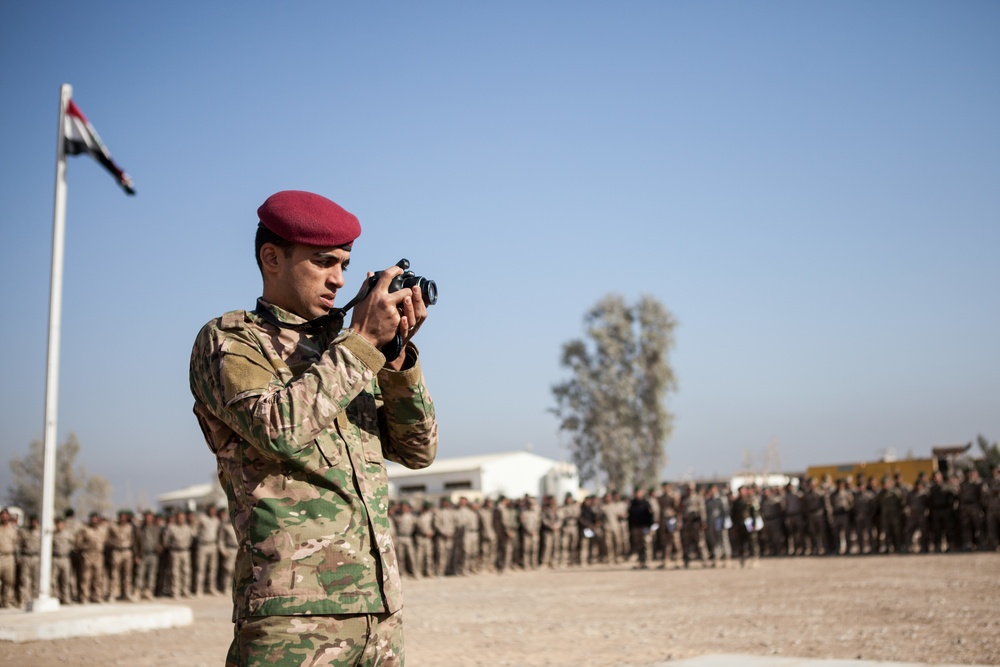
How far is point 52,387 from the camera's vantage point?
10.0 m

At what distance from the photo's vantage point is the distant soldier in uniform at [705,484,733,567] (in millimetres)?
18047

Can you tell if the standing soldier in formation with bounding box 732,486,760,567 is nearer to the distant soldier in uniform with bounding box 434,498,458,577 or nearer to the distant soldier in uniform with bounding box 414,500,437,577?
the distant soldier in uniform with bounding box 434,498,458,577

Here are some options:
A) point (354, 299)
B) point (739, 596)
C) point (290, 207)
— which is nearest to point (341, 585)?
point (354, 299)

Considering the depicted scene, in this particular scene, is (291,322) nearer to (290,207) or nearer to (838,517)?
(290,207)

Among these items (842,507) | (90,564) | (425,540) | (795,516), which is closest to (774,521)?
(795,516)

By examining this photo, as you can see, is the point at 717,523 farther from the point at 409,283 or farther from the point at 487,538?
the point at 409,283

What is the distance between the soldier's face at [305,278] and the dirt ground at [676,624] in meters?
5.24

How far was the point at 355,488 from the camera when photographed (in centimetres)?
217

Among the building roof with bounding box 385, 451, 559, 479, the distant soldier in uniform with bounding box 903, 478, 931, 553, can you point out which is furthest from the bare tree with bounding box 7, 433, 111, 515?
the distant soldier in uniform with bounding box 903, 478, 931, 553

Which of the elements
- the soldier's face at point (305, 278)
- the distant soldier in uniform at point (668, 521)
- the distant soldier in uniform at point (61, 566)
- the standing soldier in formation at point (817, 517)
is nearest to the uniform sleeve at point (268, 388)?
the soldier's face at point (305, 278)

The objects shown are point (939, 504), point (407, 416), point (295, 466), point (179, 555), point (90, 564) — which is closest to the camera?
point (295, 466)

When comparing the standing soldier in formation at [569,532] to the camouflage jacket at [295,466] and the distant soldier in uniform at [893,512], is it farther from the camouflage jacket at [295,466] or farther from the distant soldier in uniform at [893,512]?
the camouflage jacket at [295,466]

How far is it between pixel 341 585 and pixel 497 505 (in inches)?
810

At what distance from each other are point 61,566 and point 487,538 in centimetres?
903
